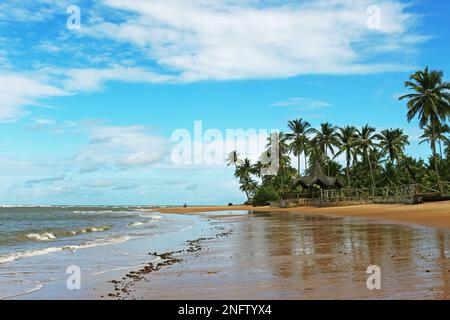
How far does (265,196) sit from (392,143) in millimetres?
27514

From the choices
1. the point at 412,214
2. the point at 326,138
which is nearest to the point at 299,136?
the point at 326,138

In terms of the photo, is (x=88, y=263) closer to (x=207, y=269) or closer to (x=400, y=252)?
(x=207, y=269)

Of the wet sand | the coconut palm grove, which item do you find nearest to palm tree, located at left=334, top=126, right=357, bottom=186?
the coconut palm grove

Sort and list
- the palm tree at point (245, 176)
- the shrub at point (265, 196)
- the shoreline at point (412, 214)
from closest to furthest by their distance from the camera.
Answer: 1. the shoreline at point (412, 214)
2. the shrub at point (265, 196)
3. the palm tree at point (245, 176)

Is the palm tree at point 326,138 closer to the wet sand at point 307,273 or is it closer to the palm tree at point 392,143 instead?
the palm tree at point 392,143

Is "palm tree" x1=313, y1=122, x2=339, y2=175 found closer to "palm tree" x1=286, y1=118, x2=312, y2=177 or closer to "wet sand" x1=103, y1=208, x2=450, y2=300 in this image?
"palm tree" x1=286, y1=118, x2=312, y2=177

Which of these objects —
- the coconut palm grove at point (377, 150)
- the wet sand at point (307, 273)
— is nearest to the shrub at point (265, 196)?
the coconut palm grove at point (377, 150)

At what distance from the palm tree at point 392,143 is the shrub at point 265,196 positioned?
2264cm

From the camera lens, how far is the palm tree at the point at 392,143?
72625mm

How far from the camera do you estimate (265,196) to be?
290ft

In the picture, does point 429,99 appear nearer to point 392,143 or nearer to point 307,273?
point 392,143

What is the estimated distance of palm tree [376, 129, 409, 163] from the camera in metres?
72.6

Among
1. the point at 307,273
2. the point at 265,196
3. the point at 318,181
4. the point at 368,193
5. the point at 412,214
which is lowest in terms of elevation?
the point at 307,273

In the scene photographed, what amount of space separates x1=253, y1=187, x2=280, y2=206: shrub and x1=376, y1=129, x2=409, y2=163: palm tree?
22.6 metres
